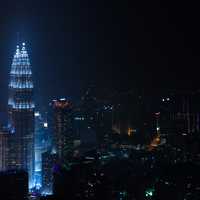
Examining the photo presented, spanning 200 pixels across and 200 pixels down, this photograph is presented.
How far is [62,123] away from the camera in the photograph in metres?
10.2

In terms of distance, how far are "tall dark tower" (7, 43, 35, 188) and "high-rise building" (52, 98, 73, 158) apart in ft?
2.46

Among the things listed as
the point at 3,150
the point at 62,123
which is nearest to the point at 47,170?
the point at 3,150

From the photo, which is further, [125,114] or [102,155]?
[125,114]

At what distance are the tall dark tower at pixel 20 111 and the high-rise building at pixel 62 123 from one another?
2.46 feet

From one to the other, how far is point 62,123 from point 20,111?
124 cm

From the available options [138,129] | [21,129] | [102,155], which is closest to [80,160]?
[102,155]

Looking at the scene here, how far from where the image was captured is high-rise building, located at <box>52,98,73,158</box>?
9.98 metres

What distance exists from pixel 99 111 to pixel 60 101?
2.62 ft

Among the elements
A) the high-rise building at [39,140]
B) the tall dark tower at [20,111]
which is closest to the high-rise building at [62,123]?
the high-rise building at [39,140]

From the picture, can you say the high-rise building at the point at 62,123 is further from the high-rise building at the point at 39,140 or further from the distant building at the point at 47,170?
the distant building at the point at 47,170

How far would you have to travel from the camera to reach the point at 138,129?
409 inches

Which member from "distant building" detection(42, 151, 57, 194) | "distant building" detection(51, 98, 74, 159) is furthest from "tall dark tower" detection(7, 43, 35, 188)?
"distant building" detection(51, 98, 74, 159)

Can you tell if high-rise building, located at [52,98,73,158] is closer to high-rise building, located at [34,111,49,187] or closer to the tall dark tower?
high-rise building, located at [34,111,49,187]

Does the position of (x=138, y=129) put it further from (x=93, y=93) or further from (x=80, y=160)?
(x=80, y=160)
